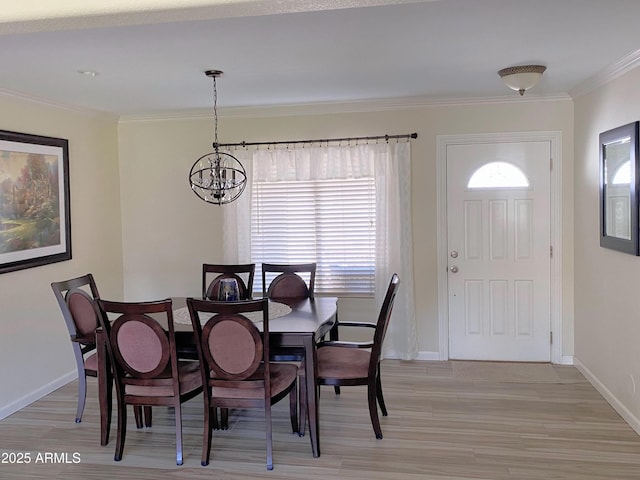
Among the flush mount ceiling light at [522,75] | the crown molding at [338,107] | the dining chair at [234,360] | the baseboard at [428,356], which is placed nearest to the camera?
the dining chair at [234,360]

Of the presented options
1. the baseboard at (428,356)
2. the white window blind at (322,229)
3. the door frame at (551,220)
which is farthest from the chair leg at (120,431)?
the door frame at (551,220)

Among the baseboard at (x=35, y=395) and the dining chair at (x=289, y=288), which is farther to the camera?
the dining chair at (x=289, y=288)

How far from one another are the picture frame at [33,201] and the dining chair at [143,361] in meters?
1.37

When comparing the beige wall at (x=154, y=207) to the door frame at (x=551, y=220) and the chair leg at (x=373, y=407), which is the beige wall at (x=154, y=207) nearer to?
the door frame at (x=551, y=220)

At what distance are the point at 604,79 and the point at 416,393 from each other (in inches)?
105

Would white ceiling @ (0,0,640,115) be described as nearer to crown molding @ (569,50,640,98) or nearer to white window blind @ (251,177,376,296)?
crown molding @ (569,50,640,98)

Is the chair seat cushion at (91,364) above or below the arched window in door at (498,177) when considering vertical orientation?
below

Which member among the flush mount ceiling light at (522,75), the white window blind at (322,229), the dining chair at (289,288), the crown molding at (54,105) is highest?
the crown molding at (54,105)

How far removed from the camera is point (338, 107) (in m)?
5.13

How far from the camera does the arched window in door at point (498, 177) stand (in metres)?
4.93

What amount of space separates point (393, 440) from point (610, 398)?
67.5 inches

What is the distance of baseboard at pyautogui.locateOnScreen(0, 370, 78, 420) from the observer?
4.03 metres

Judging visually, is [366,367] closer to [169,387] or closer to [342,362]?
[342,362]

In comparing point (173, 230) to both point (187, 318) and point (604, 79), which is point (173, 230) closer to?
point (187, 318)
